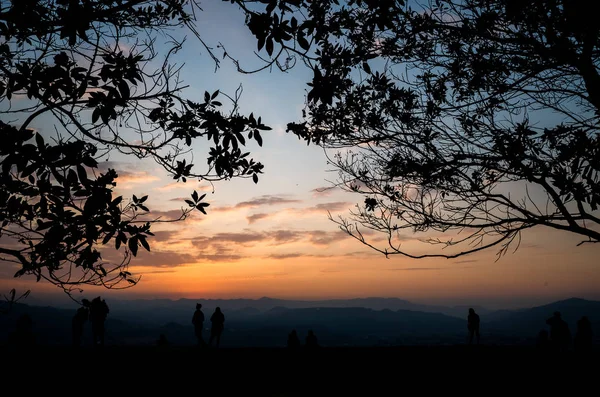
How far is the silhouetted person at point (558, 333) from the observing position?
16.8 meters

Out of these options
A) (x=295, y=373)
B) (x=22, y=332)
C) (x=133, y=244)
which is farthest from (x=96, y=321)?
(x=133, y=244)

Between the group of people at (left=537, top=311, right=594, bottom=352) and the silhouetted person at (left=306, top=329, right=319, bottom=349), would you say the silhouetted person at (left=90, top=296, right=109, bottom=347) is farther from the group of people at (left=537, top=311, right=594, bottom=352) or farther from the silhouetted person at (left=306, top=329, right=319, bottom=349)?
the group of people at (left=537, top=311, right=594, bottom=352)

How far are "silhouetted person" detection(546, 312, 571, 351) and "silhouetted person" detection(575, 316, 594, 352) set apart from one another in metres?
0.42

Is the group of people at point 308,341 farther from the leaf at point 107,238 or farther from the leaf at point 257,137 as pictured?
the leaf at point 107,238

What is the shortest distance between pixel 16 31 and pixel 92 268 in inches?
120

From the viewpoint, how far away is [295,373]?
12602 mm

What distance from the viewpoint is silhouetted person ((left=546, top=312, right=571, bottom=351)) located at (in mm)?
16828

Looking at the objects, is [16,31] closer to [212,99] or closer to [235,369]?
[212,99]

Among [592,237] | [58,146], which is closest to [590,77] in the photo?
[592,237]

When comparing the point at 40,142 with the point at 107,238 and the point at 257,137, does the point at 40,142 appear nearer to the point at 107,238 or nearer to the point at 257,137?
the point at 107,238

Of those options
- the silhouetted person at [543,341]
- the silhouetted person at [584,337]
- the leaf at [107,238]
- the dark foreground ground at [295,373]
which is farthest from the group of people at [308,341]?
the leaf at [107,238]

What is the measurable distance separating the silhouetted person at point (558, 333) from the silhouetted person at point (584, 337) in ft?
1.37

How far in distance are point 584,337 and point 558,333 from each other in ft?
2.72

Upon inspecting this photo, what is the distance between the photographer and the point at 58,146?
156 inches
